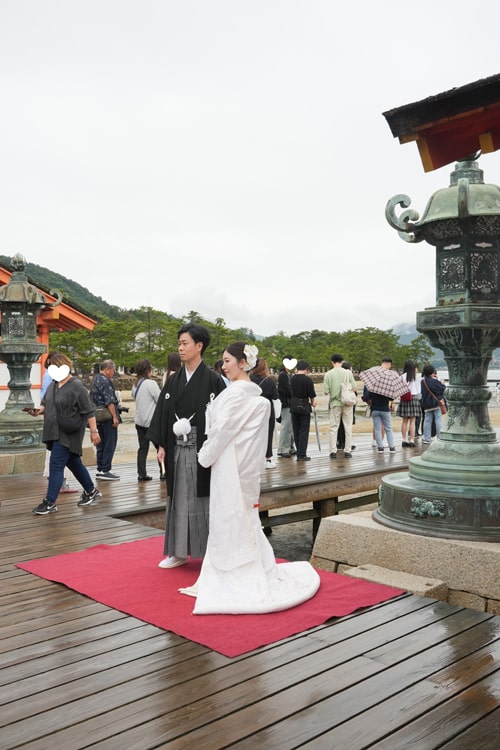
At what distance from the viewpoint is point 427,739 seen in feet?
7.70

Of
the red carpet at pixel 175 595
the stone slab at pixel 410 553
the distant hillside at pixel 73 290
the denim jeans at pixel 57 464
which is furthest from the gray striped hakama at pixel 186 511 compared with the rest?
the distant hillside at pixel 73 290

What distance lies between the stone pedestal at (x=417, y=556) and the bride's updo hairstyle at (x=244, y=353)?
170 centimetres

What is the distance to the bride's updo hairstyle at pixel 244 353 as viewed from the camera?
4.07 metres

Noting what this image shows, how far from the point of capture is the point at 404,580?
4172mm

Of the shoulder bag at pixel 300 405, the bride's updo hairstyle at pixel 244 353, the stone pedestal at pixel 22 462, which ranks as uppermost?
the bride's updo hairstyle at pixel 244 353

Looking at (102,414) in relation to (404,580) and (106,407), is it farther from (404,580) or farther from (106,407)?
(404,580)

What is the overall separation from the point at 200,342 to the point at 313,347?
233ft

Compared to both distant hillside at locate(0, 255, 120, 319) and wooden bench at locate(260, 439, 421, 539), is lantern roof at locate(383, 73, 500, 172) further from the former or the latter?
distant hillside at locate(0, 255, 120, 319)

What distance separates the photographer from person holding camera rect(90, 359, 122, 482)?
7.96m

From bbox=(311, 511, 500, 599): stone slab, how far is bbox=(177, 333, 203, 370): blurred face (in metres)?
1.78

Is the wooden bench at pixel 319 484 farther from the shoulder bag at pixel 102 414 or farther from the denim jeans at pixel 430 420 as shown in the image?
the shoulder bag at pixel 102 414

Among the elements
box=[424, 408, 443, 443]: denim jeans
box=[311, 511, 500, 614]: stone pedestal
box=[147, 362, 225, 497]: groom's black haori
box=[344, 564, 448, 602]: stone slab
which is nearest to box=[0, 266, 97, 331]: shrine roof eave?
box=[424, 408, 443, 443]: denim jeans

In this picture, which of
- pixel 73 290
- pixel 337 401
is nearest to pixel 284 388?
pixel 337 401

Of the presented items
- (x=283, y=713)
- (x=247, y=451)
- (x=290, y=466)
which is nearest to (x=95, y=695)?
(x=283, y=713)
